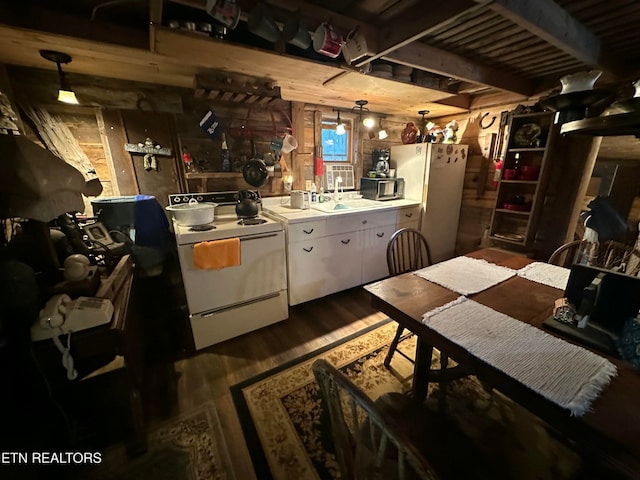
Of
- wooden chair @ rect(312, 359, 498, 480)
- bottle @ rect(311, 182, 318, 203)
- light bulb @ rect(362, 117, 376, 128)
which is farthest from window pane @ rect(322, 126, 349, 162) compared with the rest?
wooden chair @ rect(312, 359, 498, 480)

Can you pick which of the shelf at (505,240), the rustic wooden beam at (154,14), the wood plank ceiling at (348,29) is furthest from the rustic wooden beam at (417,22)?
the shelf at (505,240)

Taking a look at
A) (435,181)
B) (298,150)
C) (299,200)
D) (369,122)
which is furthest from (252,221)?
(435,181)

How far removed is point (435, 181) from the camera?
2855 mm

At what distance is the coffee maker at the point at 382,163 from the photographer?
2979 millimetres

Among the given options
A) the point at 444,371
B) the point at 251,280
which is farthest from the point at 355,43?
the point at 444,371

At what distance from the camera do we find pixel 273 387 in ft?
5.15

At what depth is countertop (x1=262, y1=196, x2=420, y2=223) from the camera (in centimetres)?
214

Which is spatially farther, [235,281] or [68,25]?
[235,281]

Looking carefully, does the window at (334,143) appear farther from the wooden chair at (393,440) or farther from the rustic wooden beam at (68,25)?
the wooden chair at (393,440)

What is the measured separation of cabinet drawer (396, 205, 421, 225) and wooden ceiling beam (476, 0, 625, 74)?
5.24 ft

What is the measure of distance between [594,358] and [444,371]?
663 mm

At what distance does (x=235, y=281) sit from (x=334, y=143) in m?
1.97

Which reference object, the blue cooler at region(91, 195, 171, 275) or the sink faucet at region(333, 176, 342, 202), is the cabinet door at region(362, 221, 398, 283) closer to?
the sink faucet at region(333, 176, 342, 202)

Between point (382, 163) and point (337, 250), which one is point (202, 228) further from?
point (382, 163)
